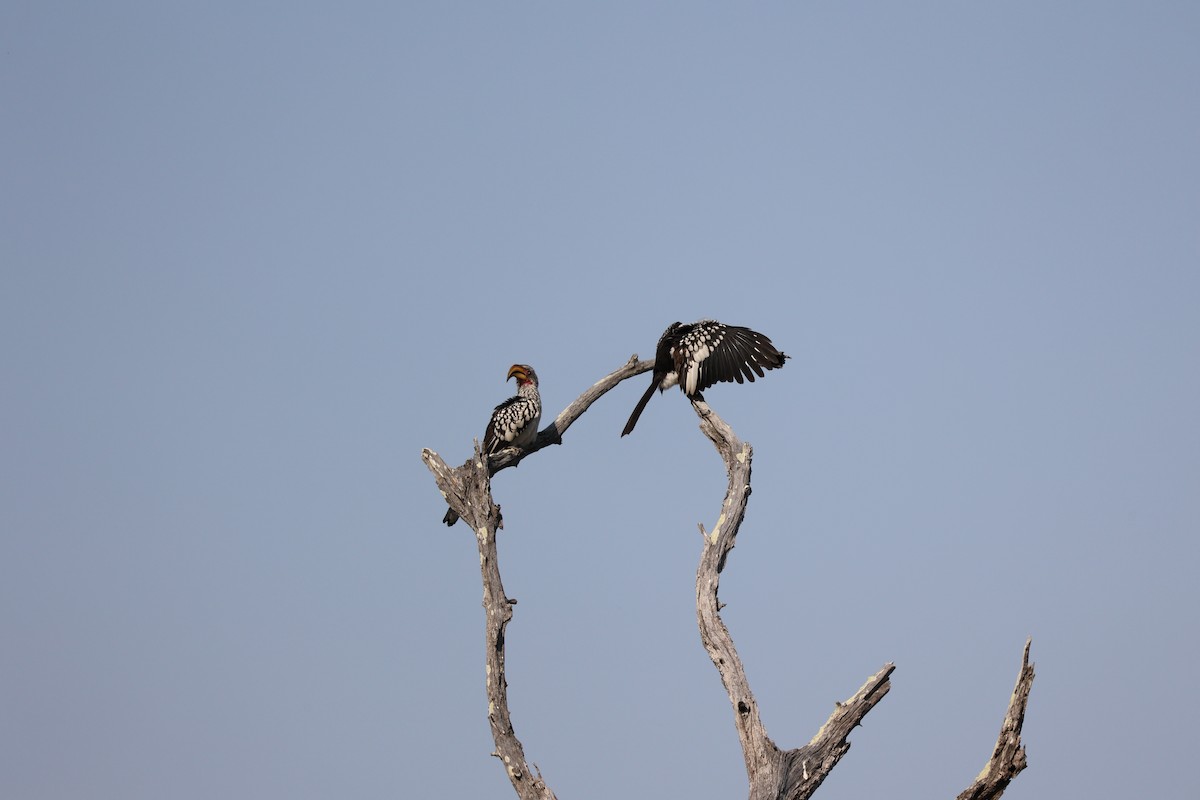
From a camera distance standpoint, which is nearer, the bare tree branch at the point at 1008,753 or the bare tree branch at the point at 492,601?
the bare tree branch at the point at 1008,753

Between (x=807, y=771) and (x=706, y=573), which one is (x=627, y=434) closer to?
(x=706, y=573)

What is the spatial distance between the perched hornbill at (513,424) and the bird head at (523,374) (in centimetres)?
20

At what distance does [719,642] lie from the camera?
31.8 feet

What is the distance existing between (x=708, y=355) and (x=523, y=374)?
6.08ft

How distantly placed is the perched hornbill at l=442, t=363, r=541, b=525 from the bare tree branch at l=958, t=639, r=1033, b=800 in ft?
16.1

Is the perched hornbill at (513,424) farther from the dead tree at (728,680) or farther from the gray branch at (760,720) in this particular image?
the gray branch at (760,720)

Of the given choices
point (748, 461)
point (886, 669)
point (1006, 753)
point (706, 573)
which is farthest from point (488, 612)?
point (1006, 753)

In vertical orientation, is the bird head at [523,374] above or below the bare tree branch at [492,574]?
above

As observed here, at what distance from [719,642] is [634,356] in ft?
11.3

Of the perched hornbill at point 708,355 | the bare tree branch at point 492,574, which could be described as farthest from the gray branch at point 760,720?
the bare tree branch at point 492,574

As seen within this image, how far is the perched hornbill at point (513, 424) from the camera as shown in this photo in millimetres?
11273

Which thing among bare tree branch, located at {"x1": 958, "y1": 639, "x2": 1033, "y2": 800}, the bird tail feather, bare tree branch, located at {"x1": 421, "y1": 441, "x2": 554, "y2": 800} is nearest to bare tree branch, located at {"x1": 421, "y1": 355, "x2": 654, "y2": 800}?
bare tree branch, located at {"x1": 421, "y1": 441, "x2": 554, "y2": 800}

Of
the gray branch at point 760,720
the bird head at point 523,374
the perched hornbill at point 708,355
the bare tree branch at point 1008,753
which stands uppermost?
the bird head at point 523,374

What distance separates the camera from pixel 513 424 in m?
11.3
